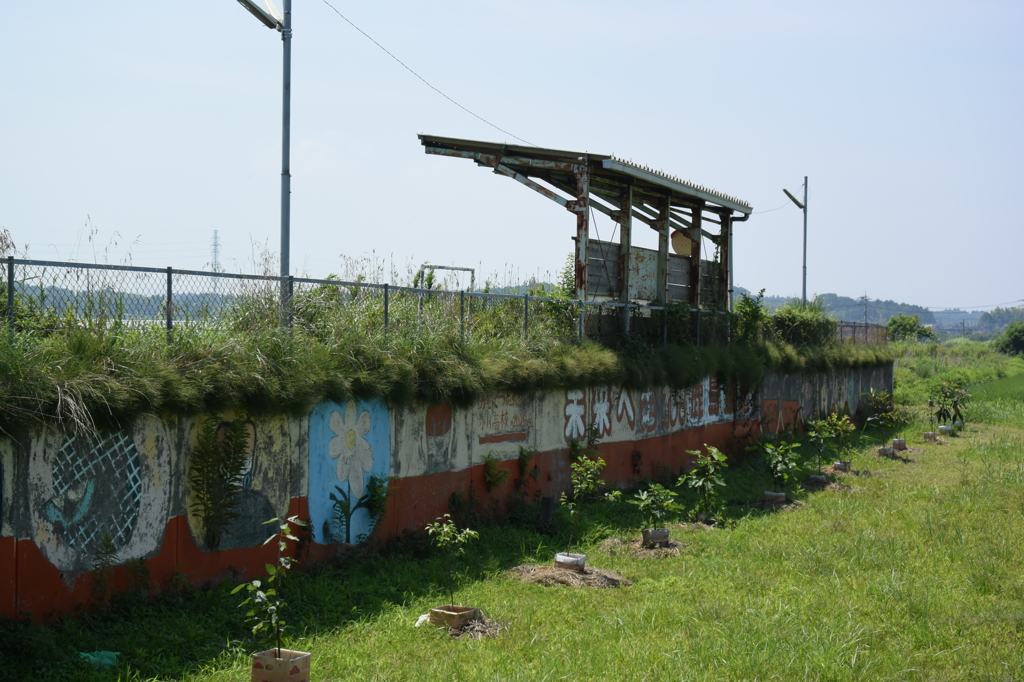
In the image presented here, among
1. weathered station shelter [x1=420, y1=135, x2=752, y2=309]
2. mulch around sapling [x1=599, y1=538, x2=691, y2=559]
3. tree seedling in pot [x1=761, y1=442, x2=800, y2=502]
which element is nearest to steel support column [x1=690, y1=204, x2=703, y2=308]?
weathered station shelter [x1=420, y1=135, x2=752, y2=309]

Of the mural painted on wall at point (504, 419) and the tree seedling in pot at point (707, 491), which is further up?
the mural painted on wall at point (504, 419)

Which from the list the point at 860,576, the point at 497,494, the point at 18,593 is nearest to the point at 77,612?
the point at 18,593

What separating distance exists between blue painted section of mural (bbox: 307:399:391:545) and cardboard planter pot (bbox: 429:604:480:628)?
6.85ft

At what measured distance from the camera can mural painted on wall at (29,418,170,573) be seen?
6758mm

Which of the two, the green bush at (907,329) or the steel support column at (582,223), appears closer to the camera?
the steel support column at (582,223)

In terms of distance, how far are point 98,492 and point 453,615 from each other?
10.3 feet

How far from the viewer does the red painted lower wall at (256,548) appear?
661 centimetres

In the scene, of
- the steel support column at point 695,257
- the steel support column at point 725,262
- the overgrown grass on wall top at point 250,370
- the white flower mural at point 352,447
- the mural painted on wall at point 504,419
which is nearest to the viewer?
the overgrown grass on wall top at point 250,370

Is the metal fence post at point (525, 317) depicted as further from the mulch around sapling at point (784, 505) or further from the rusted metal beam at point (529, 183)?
the mulch around sapling at point (784, 505)

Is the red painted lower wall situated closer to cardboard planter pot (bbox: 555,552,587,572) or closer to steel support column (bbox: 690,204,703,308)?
cardboard planter pot (bbox: 555,552,587,572)

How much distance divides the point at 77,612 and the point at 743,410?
15.5 m

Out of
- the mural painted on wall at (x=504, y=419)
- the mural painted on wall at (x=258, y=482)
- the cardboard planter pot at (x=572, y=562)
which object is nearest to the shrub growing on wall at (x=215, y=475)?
the mural painted on wall at (x=258, y=482)

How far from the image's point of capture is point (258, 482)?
8586 millimetres

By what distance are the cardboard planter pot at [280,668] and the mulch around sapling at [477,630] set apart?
1835 millimetres
